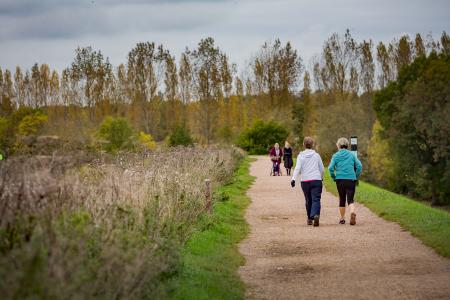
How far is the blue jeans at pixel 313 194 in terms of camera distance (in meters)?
15.3

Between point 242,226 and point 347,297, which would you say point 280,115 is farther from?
point 347,297

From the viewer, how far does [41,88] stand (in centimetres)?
8281

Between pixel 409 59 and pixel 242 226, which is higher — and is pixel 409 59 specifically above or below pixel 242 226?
above

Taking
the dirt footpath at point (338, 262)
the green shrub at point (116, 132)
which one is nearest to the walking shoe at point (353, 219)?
the dirt footpath at point (338, 262)

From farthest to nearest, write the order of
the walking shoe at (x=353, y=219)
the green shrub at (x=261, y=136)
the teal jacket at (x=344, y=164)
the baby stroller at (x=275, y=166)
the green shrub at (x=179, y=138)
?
1. the green shrub at (x=261, y=136)
2. the green shrub at (x=179, y=138)
3. the baby stroller at (x=275, y=166)
4. the walking shoe at (x=353, y=219)
5. the teal jacket at (x=344, y=164)

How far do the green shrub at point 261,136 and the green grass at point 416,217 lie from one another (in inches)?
1860

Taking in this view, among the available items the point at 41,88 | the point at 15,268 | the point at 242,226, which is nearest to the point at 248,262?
the point at 242,226

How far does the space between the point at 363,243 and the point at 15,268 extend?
8403 millimetres

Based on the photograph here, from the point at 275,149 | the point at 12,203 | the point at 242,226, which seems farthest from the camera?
the point at 275,149

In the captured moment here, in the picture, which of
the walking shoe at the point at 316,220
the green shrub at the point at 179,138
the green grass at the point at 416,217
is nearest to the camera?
the green grass at the point at 416,217

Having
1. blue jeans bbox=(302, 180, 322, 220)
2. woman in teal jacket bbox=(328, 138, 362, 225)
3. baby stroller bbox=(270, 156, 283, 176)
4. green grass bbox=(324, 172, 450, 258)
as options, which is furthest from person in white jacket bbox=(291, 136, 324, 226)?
baby stroller bbox=(270, 156, 283, 176)

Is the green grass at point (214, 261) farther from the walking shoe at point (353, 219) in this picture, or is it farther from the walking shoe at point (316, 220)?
the walking shoe at point (353, 219)

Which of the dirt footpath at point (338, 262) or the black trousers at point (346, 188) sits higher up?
the black trousers at point (346, 188)

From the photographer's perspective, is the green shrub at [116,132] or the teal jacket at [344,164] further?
the green shrub at [116,132]
